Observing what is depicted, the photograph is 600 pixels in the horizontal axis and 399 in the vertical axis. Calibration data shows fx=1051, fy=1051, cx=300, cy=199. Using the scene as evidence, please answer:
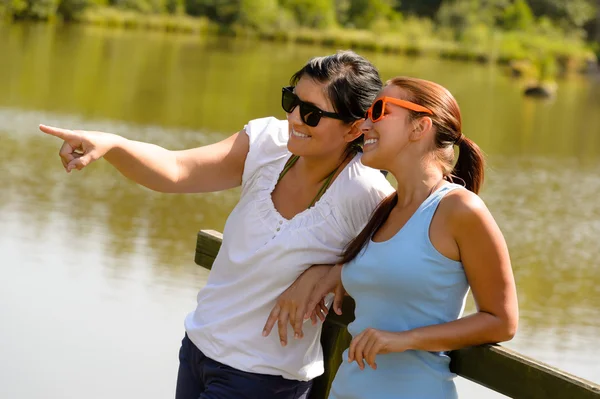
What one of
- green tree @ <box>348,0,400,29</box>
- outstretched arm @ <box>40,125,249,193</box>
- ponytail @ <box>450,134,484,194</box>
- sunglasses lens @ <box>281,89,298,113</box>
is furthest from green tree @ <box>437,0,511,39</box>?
ponytail @ <box>450,134,484,194</box>

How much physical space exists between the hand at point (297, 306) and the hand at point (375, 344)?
201mm

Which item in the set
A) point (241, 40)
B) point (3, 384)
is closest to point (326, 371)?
point (3, 384)

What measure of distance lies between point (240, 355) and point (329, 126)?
434 millimetres

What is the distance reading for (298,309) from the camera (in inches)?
70.2

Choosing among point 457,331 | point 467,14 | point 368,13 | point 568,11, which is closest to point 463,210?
point 457,331

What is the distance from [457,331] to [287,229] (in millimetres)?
404

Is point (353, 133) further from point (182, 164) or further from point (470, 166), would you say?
point (182, 164)

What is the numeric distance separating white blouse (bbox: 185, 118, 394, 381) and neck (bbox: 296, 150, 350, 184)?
3 centimetres

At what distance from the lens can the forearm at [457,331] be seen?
5.15 feet

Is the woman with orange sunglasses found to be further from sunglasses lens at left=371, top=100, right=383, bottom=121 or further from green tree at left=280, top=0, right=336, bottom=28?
green tree at left=280, top=0, right=336, bottom=28

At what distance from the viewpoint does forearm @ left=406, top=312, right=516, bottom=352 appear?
5.15 ft

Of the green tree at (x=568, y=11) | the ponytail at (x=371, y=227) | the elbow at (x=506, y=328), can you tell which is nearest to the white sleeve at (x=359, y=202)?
the ponytail at (x=371, y=227)

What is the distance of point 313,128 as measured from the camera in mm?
1846

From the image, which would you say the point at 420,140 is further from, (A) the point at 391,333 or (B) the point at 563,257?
(B) the point at 563,257
